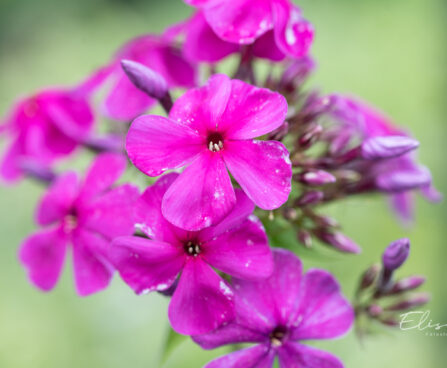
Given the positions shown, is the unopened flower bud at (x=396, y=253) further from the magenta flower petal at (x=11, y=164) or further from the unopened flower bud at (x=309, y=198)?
the magenta flower petal at (x=11, y=164)

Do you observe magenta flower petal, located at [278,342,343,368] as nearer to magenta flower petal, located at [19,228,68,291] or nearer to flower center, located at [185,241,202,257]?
flower center, located at [185,241,202,257]

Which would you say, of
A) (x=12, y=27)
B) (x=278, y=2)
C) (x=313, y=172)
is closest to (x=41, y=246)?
(x=313, y=172)

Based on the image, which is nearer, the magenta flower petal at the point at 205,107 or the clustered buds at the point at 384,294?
the magenta flower petal at the point at 205,107

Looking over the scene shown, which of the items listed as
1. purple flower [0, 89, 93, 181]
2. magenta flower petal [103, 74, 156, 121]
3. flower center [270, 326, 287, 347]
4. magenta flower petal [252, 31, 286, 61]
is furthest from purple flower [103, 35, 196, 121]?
flower center [270, 326, 287, 347]

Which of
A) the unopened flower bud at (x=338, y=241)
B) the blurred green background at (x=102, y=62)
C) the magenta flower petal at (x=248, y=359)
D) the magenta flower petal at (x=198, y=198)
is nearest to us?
the magenta flower petal at (x=198, y=198)

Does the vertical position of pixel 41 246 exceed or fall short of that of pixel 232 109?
it falls short

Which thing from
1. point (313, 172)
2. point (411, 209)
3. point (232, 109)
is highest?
point (232, 109)

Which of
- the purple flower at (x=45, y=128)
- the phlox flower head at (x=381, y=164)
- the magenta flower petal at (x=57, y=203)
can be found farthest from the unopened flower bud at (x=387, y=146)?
the purple flower at (x=45, y=128)

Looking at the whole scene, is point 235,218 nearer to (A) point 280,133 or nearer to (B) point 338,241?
(A) point 280,133

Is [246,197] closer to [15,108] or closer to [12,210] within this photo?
[15,108]
